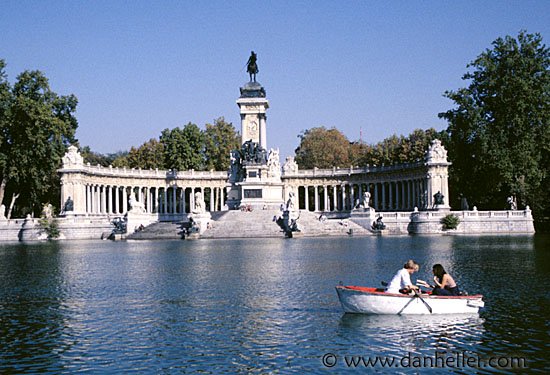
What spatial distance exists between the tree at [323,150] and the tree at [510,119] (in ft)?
127

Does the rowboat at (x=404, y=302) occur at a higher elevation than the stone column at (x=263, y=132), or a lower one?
lower

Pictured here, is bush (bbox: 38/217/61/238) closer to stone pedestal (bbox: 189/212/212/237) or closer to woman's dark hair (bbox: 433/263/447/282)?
stone pedestal (bbox: 189/212/212/237)

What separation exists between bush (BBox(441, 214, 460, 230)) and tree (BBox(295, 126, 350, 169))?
44.6 metres

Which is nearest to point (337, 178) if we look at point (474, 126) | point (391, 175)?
point (391, 175)

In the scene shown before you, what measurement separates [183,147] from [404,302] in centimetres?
8323

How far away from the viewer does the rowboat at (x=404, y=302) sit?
1493 cm

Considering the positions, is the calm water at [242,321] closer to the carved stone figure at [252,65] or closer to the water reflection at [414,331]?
the water reflection at [414,331]

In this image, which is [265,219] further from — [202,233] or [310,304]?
[310,304]

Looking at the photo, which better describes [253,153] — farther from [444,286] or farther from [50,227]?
[444,286]

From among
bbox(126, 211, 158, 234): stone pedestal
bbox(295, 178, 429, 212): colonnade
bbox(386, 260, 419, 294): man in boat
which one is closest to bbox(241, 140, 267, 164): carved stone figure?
bbox(126, 211, 158, 234): stone pedestal

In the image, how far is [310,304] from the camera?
17.2 m

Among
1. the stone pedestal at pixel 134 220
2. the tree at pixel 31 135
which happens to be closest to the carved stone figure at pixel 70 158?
the tree at pixel 31 135

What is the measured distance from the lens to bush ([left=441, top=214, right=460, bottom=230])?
60216mm

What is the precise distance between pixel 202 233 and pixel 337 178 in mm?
40651
